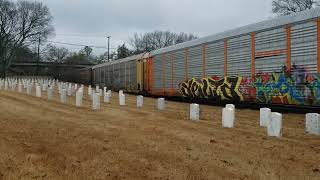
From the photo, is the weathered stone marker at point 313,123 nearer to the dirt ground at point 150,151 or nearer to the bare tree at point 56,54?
the dirt ground at point 150,151

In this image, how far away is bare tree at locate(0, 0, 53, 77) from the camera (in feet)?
229

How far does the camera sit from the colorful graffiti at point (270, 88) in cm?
Result: 1434

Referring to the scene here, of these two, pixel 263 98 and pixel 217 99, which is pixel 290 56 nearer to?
pixel 263 98

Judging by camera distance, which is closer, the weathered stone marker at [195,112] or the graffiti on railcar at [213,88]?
the weathered stone marker at [195,112]

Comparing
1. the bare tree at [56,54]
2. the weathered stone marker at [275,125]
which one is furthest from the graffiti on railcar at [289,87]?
the bare tree at [56,54]

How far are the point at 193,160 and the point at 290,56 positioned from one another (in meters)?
8.80

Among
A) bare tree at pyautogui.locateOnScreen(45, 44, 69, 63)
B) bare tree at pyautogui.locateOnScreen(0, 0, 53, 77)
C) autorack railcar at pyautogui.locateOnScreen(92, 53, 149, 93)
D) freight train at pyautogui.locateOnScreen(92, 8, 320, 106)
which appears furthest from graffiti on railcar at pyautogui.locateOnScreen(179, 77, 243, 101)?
bare tree at pyautogui.locateOnScreen(45, 44, 69, 63)

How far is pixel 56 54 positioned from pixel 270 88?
10444 centimetres

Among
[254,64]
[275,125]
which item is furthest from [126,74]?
[275,125]

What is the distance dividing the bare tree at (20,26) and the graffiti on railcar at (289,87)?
59894 mm

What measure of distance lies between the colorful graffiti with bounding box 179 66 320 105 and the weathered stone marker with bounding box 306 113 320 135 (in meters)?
3.72

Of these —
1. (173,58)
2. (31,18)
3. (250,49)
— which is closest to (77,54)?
(31,18)

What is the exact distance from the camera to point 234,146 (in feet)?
28.9

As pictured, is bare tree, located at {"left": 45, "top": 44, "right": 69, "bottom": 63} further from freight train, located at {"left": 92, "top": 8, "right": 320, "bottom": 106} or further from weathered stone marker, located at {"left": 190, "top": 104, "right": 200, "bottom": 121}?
weathered stone marker, located at {"left": 190, "top": 104, "right": 200, "bottom": 121}
